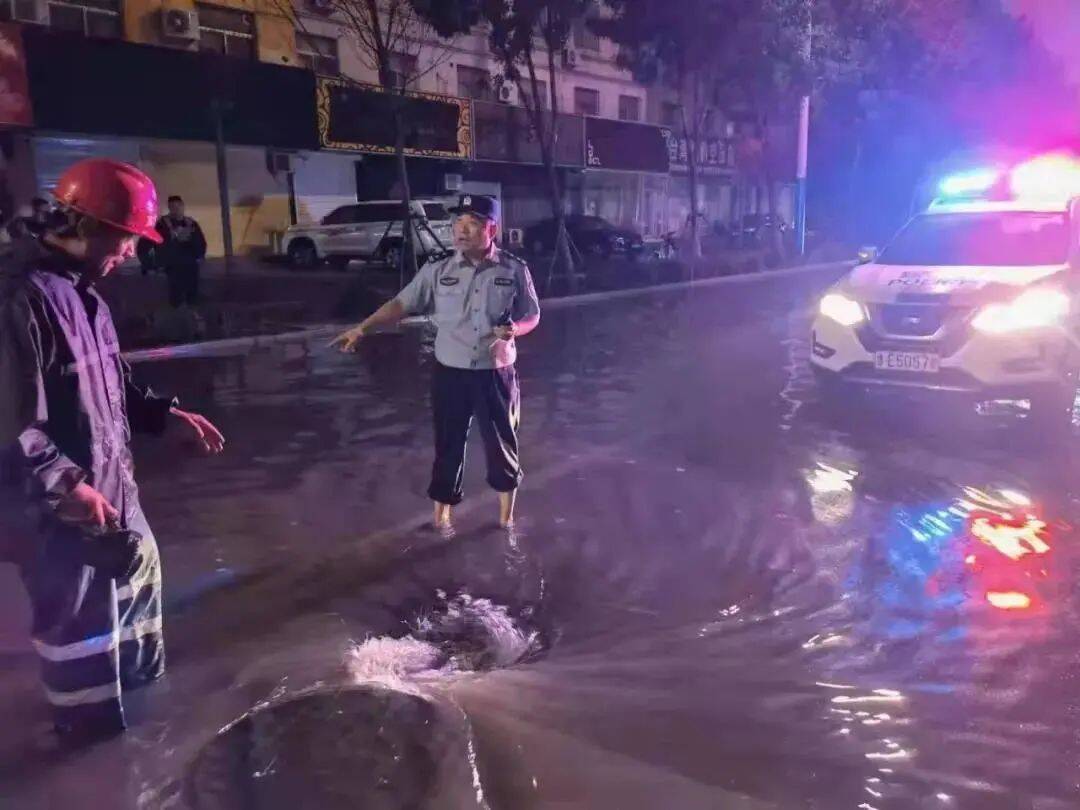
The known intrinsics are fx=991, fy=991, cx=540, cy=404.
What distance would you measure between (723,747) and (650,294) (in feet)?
61.1

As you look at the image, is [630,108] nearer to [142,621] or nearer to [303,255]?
[303,255]

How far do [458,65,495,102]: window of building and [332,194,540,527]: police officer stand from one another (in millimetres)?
26899

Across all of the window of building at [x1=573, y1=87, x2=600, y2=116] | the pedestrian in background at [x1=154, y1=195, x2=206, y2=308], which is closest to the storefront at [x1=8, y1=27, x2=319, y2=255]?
the pedestrian in background at [x1=154, y1=195, x2=206, y2=308]

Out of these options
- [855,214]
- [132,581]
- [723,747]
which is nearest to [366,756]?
[132,581]

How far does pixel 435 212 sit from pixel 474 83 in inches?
293

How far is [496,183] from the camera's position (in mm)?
33500

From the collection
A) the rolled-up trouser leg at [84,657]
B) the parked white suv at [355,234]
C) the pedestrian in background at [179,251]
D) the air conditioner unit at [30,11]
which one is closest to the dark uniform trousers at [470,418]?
the rolled-up trouser leg at [84,657]

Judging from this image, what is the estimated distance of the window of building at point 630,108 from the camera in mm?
38312

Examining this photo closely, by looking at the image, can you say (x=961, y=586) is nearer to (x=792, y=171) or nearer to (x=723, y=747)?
(x=723, y=747)

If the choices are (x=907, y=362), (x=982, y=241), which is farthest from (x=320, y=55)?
(x=907, y=362)

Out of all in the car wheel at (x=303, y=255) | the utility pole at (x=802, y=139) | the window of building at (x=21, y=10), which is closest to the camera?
the window of building at (x=21, y=10)

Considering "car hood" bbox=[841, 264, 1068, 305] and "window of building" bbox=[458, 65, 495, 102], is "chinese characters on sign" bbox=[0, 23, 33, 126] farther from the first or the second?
"car hood" bbox=[841, 264, 1068, 305]

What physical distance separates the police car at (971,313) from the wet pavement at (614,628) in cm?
49

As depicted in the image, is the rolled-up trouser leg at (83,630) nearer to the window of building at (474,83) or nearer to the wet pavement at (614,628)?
the wet pavement at (614,628)
